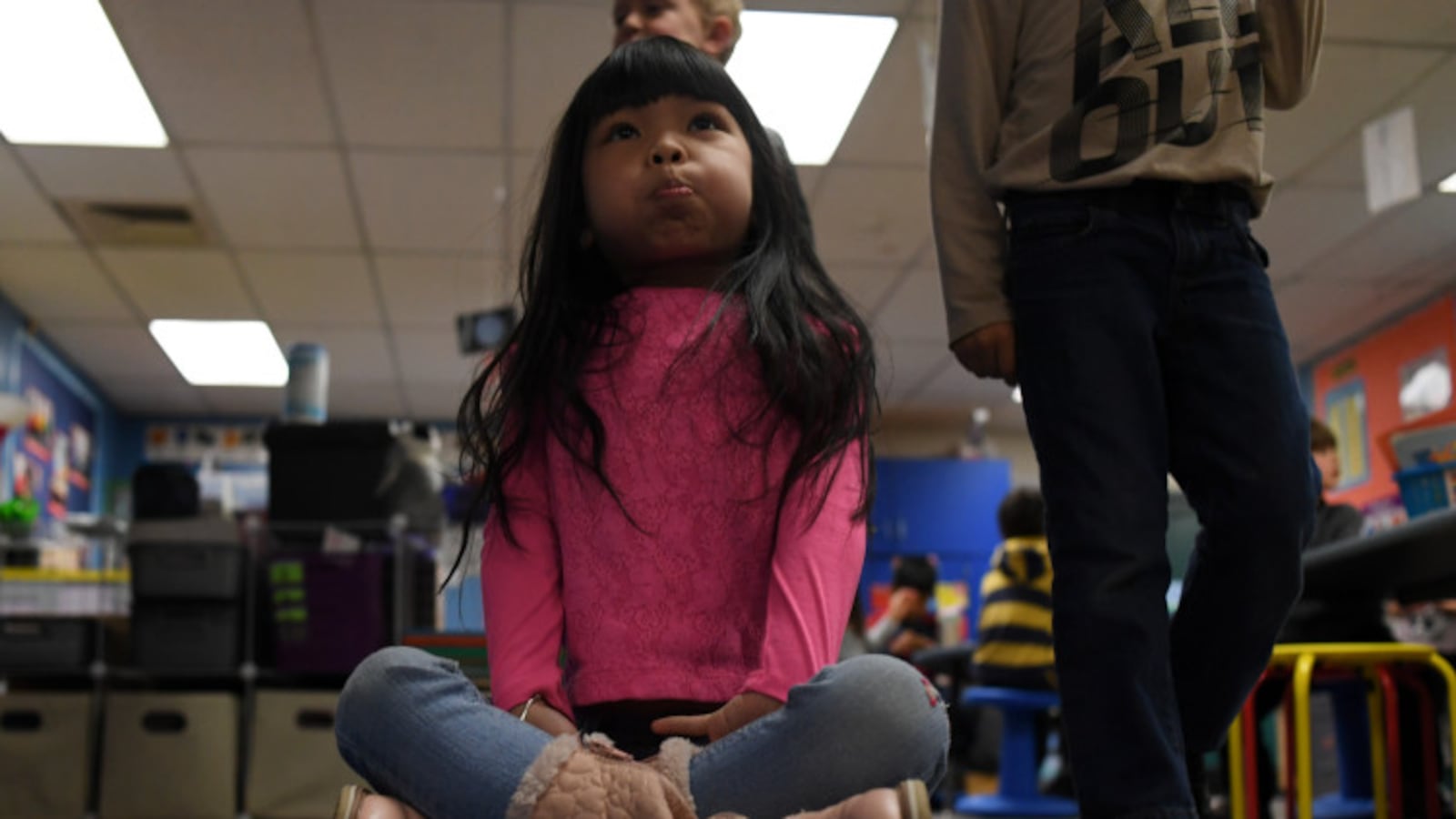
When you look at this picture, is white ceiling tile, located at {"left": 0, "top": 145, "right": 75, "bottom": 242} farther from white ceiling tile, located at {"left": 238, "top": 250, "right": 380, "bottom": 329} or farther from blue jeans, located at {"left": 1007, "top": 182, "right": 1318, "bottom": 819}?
blue jeans, located at {"left": 1007, "top": 182, "right": 1318, "bottom": 819}

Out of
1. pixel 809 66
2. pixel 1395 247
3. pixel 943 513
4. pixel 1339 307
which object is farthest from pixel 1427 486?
pixel 943 513

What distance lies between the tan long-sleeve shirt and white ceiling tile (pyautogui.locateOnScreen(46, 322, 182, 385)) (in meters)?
5.96

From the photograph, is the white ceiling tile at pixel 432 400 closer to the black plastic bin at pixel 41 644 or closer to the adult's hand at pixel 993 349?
the black plastic bin at pixel 41 644

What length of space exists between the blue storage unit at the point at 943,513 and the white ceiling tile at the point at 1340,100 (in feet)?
11.9

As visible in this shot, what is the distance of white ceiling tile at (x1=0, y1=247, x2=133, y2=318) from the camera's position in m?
5.66

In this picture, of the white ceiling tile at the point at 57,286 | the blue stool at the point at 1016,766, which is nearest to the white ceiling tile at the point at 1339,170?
the blue stool at the point at 1016,766

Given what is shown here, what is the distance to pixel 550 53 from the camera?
4.05 meters

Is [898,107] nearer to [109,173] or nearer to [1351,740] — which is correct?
[1351,740]

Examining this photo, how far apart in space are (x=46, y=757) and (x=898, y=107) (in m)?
3.06

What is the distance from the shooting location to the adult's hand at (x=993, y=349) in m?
1.34

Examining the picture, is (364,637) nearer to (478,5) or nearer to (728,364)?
(478,5)

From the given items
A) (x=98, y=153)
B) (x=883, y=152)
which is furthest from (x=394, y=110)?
(x=883, y=152)

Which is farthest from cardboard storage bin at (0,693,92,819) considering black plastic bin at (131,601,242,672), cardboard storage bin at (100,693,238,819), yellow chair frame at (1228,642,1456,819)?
yellow chair frame at (1228,642,1456,819)

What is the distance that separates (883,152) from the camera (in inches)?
187
